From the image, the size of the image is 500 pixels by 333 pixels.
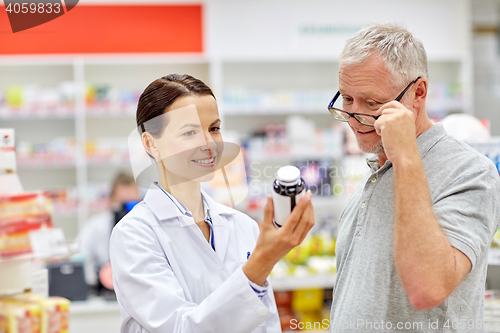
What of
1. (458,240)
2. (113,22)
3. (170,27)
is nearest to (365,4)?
(170,27)

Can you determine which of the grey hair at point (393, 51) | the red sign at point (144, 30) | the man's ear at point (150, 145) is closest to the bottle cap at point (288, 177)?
the man's ear at point (150, 145)

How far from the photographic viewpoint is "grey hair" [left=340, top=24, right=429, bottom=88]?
1.27m

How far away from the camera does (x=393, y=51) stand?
4.18 feet

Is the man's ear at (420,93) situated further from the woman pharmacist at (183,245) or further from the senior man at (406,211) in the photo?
the woman pharmacist at (183,245)

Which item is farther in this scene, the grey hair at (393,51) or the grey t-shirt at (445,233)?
the grey hair at (393,51)

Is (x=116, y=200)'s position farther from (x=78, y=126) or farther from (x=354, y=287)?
(x=354, y=287)

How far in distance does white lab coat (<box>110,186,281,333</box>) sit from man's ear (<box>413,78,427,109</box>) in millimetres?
632

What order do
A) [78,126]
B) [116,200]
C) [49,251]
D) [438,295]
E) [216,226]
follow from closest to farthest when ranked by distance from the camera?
[438,295] < [49,251] < [216,226] < [116,200] < [78,126]

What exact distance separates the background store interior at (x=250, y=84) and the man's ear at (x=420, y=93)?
8.33ft

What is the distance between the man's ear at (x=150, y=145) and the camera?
1185 millimetres

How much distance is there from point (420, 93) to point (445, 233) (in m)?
0.44

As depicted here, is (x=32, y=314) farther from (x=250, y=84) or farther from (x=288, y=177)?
(x=250, y=84)

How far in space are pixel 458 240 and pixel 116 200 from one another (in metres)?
3.17

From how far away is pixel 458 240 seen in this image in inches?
42.3
